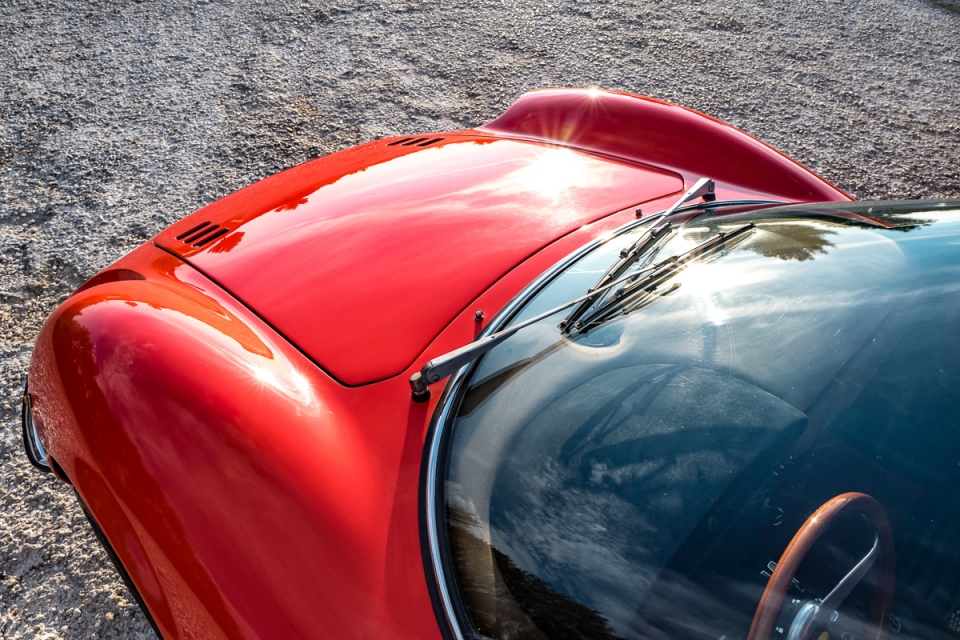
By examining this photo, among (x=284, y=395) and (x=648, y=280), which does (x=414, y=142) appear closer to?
(x=648, y=280)

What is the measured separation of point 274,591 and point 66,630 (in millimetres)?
1189

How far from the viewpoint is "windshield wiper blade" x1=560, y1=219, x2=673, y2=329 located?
1.44 meters

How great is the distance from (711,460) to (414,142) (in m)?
1.65

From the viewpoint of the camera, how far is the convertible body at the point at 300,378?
3.73ft

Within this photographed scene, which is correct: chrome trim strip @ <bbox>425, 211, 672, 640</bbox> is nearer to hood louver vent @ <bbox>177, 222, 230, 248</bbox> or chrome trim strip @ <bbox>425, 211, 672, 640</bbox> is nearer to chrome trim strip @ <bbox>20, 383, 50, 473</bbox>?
hood louver vent @ <bbox>177, 222, 230, 248</bbox>

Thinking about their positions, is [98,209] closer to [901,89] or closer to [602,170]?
[602,170]

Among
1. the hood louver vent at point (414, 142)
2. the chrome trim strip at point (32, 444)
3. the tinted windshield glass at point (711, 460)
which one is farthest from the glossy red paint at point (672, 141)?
the chrome trim strip at point (32, 444)

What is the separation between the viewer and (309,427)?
1277 millimetres

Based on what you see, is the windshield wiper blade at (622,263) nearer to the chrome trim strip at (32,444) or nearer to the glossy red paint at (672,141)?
the glossy red paint at (672,141)

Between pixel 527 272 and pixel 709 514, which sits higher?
pixel 527 272

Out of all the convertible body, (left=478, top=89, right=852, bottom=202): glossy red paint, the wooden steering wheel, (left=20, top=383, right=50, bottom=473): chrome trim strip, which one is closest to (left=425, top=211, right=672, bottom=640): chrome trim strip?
the convertible body

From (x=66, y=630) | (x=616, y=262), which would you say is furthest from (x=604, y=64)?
(x=66, y=630)

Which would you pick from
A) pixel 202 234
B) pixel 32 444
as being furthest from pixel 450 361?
pixel 32 444

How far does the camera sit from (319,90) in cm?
417
